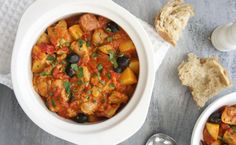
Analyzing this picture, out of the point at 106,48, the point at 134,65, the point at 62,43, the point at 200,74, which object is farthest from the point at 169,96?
the point at 62,43

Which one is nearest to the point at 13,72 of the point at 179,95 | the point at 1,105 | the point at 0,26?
the point at 0,26

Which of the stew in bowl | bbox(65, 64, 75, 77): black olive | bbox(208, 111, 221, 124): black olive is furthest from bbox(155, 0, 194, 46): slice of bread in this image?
bbox(65, 64, 75, 77): black olive

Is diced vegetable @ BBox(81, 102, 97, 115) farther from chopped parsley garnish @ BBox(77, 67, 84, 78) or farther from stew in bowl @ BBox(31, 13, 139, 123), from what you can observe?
chopped parsley garnish @ BBox(77, 67, 84, 78)

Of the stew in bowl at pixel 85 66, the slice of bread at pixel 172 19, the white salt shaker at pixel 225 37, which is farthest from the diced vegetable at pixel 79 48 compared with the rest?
the white salt shaker at pixel 225 37

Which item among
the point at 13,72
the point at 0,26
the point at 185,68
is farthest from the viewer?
the point at 185,68

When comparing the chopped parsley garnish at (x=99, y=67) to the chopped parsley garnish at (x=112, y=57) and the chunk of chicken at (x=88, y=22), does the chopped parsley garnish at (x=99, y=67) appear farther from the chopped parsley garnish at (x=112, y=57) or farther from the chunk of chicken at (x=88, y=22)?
the chunk of chicken at (x=88, y=22)

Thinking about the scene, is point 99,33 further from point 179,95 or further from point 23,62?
point 179,95

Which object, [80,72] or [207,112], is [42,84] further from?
[207,112]
